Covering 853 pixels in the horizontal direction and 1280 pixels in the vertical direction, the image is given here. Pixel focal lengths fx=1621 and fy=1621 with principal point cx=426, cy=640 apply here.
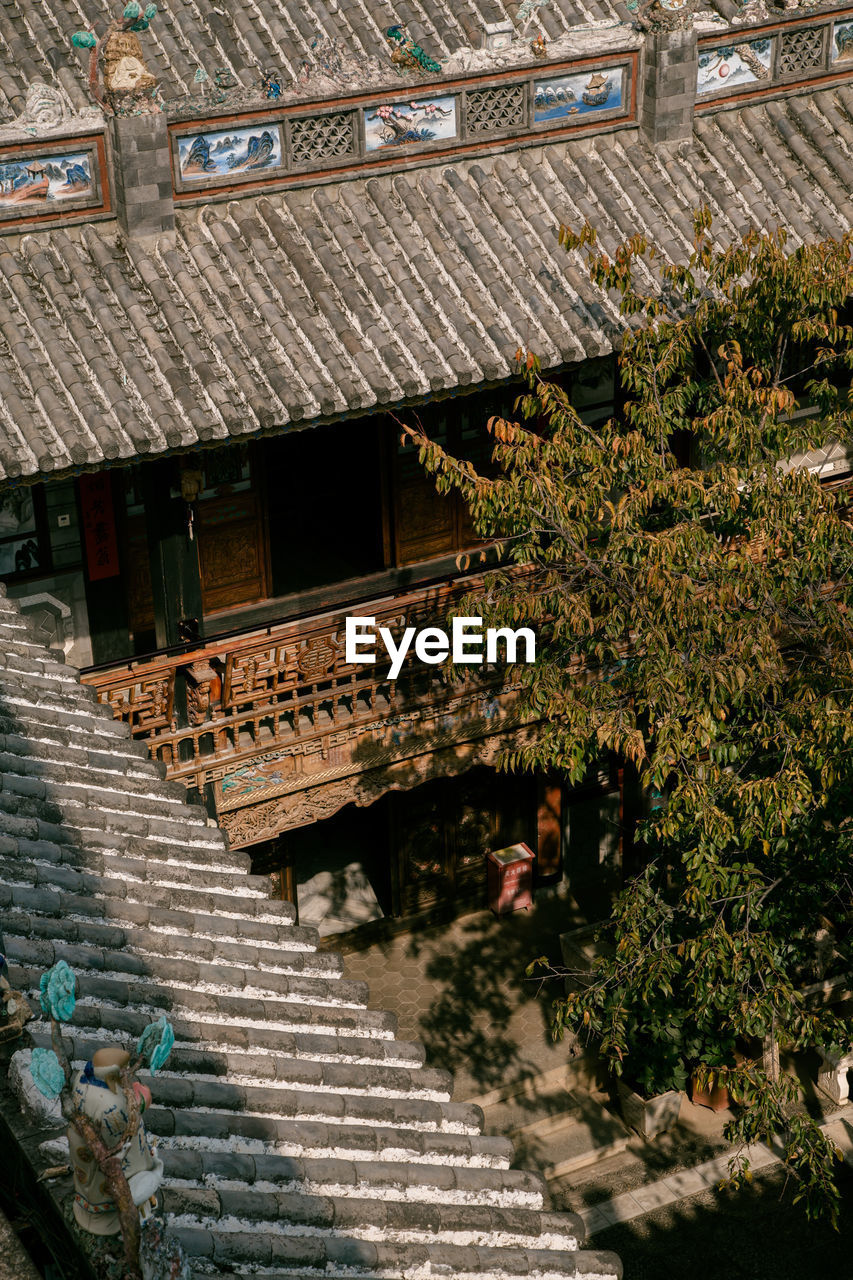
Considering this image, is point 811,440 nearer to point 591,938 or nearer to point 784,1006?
point 784,1006

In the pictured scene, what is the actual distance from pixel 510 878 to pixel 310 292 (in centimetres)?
953

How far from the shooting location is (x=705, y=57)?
16.6 meters

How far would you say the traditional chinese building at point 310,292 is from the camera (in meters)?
13.9

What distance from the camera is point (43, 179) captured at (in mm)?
13992

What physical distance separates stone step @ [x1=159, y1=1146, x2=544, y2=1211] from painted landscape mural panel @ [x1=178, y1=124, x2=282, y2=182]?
9732 millimetres

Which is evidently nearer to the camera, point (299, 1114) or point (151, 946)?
point (299, 1114)

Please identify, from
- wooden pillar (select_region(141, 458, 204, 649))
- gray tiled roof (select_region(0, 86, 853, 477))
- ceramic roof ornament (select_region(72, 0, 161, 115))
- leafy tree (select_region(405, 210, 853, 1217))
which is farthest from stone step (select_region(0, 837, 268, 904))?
ceramic roof ornament (select_region(72, 0, 161, 115))

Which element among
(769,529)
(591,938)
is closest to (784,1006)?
(769,529)

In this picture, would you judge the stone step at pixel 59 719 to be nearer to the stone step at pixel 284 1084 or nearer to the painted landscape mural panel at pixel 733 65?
the stone step at pixel 284 1084

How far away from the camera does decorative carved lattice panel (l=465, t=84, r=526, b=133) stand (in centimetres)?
1573

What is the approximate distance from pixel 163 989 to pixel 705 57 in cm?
1230

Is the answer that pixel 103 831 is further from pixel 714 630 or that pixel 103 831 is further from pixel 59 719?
pixel 714 630

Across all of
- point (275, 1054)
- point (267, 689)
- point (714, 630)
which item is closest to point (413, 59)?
point (267, 689)

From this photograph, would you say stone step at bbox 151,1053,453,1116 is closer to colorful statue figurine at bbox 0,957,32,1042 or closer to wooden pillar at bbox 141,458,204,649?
colorful statue figurine at bbox 0,957,32,1042
